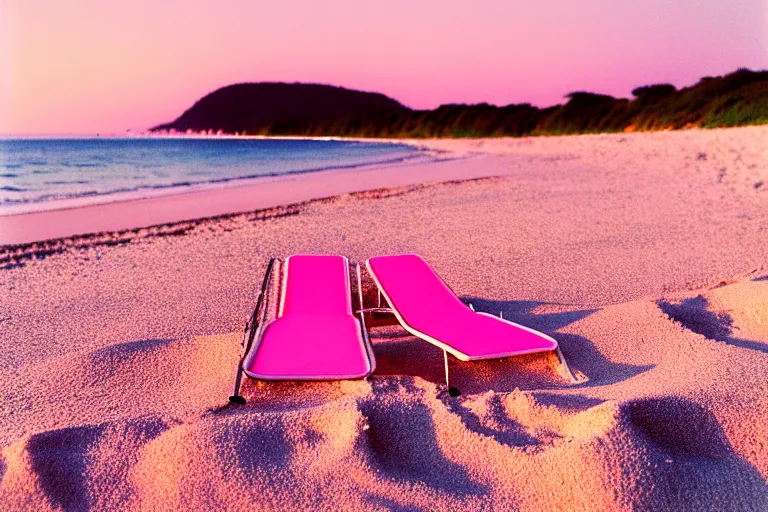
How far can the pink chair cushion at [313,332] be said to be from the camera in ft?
9.29

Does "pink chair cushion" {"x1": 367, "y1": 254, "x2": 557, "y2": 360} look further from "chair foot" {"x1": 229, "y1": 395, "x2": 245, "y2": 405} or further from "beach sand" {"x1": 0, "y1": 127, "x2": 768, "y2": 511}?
"chair foot" {"x1": 229, "y1": 395, "x2": 245, "y2": 405}

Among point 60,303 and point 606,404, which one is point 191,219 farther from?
point 606,404

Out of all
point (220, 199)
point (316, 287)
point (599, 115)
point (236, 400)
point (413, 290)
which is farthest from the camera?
point (599, 115)

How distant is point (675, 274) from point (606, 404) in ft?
9.61

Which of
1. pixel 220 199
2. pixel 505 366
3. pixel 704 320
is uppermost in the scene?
pixel 704 320

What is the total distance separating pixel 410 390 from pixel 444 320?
35.9 inches

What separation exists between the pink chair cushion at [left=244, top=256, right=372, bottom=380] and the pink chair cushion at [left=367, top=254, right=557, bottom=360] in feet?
0.95

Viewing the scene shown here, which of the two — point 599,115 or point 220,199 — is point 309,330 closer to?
point 220,199

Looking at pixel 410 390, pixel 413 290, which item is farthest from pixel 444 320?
pixel 410 390

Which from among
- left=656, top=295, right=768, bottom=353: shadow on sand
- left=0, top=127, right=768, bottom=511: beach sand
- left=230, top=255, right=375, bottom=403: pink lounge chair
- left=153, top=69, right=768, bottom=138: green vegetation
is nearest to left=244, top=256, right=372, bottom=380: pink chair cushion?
left=230, top=255, right=375, bottom=403: pink lounge chair

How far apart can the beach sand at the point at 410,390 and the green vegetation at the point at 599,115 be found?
15658mm

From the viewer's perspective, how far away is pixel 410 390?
268 centimetres

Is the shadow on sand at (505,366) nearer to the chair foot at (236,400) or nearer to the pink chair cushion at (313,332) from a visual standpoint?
the pink chair cushion at (313,332)

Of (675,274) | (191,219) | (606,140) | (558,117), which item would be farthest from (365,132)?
(675,274)
